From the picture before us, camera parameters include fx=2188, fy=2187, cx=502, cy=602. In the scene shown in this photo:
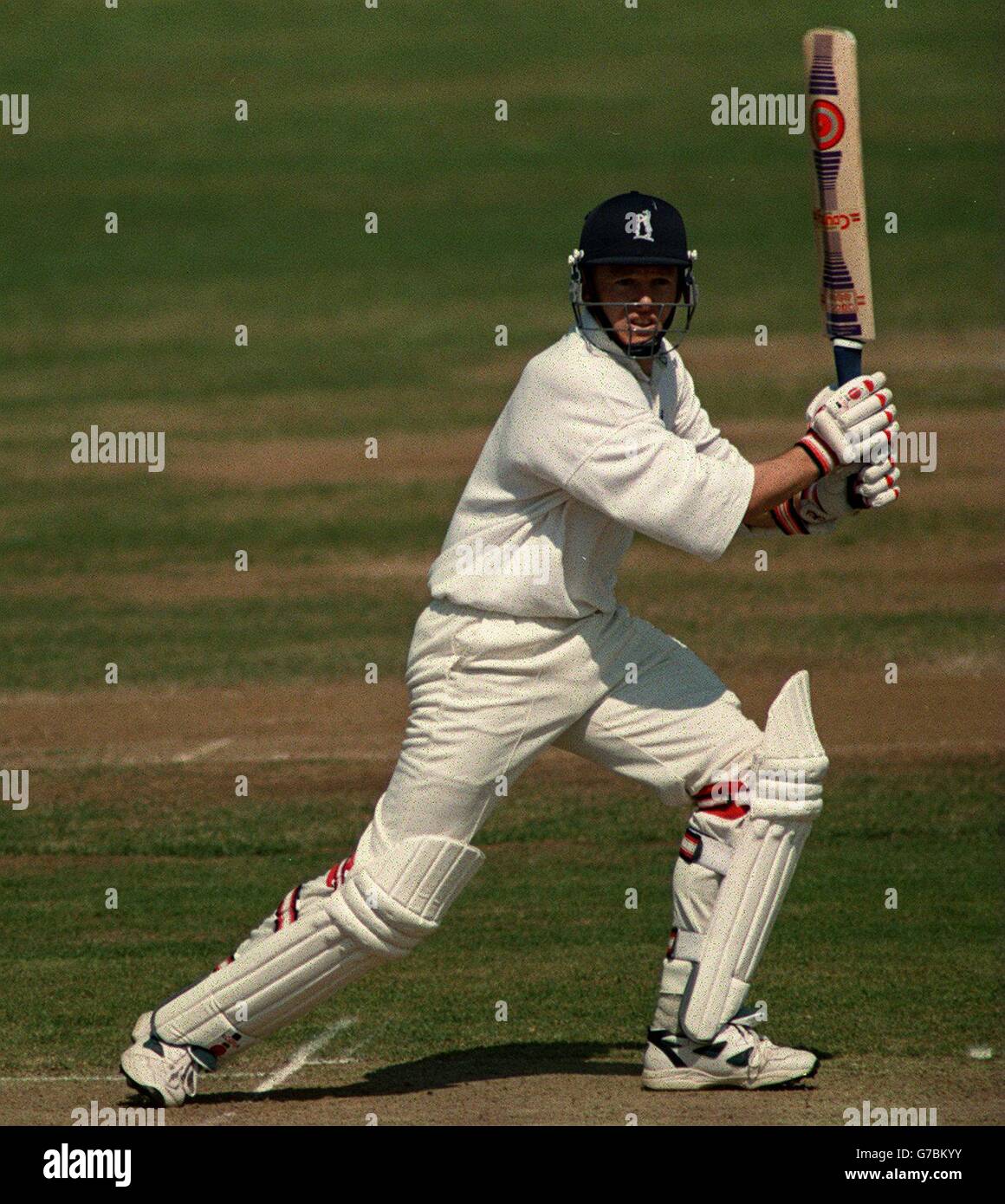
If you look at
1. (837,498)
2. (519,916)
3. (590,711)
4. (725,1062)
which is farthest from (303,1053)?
(837,498)

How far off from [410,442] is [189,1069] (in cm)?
1308

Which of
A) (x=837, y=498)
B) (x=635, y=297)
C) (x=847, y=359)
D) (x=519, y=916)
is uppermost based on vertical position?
(x=635, y=297)

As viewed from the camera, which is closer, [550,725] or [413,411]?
[550,725]

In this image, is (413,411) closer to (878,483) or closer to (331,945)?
(878,483)

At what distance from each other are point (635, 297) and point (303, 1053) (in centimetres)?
233

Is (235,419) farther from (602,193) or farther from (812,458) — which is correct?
(812,458)

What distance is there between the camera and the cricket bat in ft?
19.2

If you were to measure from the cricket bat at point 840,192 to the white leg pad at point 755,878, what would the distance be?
1.09 m

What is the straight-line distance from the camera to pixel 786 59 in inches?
1353

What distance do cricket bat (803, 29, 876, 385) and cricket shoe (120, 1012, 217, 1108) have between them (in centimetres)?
246

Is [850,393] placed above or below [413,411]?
below

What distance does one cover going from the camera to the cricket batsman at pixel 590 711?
17.7 ft

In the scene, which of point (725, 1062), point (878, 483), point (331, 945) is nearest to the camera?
point (331, 945)

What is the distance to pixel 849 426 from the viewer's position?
5.49 meters
